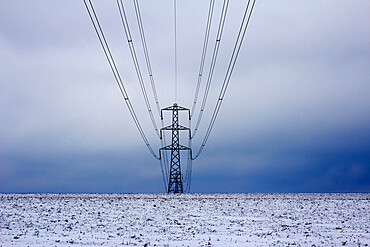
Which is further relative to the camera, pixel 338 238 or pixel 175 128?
pixel 175 128

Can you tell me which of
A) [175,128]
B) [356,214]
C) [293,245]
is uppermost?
[175,128]

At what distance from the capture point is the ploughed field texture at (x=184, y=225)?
72.0ft

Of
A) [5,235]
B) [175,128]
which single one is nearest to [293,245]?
[5,235]

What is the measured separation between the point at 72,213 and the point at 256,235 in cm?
1516

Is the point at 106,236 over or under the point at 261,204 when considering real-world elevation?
under

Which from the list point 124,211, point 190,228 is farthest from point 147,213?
point 190,228

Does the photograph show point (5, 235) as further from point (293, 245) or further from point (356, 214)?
point (356, 214)

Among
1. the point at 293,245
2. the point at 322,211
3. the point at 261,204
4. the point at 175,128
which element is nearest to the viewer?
the point at 293,245

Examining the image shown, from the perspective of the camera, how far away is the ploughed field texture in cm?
2194

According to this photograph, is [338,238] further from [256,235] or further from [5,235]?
[5,235]

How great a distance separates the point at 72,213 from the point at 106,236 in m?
10.8

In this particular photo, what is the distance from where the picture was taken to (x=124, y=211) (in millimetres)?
34844

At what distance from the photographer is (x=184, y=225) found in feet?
89.5

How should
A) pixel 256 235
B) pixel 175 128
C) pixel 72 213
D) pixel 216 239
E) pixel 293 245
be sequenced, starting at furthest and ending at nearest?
pixel 175 128 → pixel 72 213 → pixel 256 235 → pixel 216 239 → pixel 293 245
